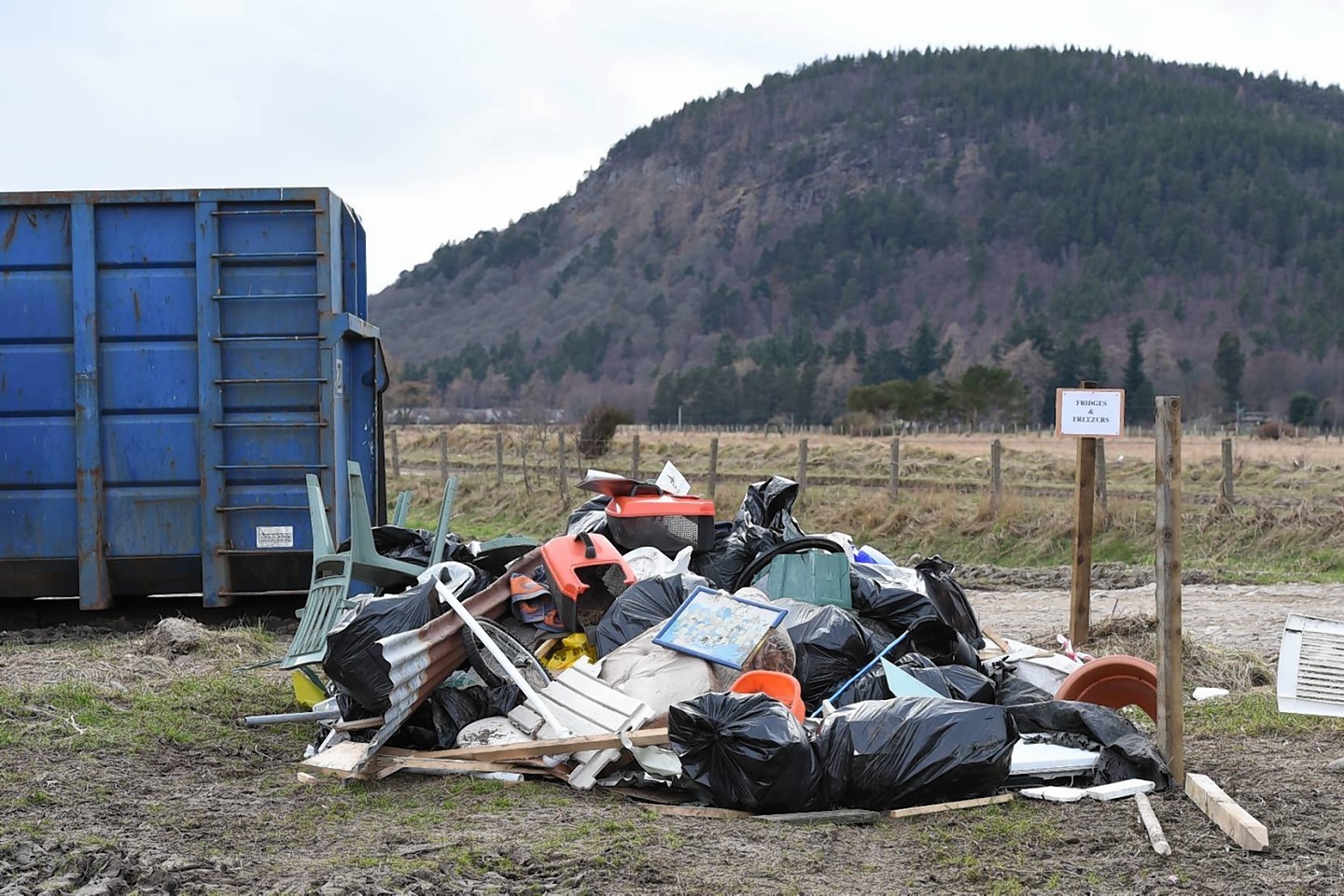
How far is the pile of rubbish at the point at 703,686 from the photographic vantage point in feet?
15.7

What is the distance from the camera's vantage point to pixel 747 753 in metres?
4.68

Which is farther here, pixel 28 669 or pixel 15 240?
pixel 15 240

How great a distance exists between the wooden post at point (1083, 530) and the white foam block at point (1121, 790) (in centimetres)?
246

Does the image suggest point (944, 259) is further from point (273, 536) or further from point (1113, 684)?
point (1113, 684)

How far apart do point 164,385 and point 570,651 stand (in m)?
3.31

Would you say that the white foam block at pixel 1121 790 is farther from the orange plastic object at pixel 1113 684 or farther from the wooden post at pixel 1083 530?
the wooden post at pixel 1083 530

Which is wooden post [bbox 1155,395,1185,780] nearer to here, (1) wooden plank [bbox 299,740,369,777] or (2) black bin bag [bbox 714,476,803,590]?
(2) black bin bag [bbox 714,476,803,590]

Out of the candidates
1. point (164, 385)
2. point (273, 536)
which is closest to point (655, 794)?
point (273, 536)

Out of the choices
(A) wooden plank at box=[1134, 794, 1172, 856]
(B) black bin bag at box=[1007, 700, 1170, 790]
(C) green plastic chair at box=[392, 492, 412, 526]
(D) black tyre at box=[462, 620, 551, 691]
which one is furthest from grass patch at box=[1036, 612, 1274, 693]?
(C) green plastic chair at box=[392, 492, 412, 526]

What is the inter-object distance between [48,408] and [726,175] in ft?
621

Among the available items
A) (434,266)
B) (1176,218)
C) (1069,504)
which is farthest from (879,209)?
(1069,504)

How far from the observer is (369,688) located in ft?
17.3

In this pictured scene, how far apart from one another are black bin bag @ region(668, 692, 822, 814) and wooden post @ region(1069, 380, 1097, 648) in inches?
122

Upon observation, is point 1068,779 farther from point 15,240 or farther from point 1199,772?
point 15,240
